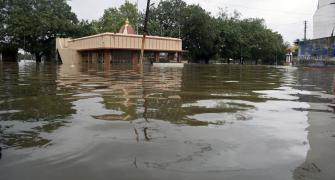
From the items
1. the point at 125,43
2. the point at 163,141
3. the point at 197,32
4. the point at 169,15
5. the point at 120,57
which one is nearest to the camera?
the point at 163,141

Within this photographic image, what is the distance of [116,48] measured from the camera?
43.3 metres

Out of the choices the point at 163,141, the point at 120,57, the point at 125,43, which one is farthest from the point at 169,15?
the point at 163,141

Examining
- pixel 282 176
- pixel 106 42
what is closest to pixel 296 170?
pixel 282 176

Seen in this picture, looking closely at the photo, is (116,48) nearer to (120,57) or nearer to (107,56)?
(107,56)

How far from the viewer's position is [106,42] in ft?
140

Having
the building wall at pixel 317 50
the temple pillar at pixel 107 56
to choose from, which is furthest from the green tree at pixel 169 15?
the temple pillar at pixel 107 56

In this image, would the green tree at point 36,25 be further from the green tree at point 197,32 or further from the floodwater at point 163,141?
the floodwater at point 163,141

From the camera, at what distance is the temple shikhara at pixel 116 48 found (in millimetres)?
43438

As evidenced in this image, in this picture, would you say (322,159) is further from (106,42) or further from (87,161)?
(106,42)

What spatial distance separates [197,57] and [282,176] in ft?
252

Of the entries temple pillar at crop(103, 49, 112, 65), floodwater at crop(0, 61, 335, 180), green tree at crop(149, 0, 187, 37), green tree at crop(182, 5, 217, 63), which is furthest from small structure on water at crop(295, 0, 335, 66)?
green tree at crop(149, 0, 187, 37)

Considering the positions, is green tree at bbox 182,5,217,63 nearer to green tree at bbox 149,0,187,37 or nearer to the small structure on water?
green tree at bbox 149,0,187,37

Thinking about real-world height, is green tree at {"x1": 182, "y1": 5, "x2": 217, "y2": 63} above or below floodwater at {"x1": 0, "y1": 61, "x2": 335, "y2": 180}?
above

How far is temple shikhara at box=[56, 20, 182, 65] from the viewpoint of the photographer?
43438 millimetres
